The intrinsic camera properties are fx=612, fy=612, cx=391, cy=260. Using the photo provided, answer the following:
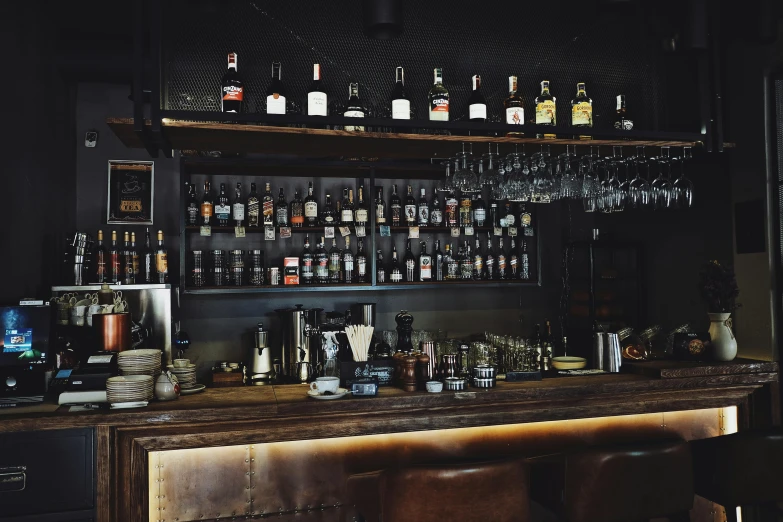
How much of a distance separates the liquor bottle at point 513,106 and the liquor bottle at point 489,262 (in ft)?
5.16

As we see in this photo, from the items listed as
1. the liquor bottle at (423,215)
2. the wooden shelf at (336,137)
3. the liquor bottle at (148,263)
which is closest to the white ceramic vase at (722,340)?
the wooden shelf at (336,137)

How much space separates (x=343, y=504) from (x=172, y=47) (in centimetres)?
227

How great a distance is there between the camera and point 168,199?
175 inches

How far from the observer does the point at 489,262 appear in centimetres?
479

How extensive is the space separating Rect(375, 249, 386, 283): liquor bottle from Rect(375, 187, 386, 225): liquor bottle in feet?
1.02

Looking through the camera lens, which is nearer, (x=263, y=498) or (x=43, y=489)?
(x=43, y=489)

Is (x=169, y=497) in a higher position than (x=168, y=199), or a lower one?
lower

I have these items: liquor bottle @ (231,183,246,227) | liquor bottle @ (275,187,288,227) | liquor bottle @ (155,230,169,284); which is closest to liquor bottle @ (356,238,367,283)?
liquor bottle @ (275,187,288,227)

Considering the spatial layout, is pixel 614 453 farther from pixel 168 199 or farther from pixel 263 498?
pixel 168 199

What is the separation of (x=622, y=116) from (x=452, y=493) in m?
2.61

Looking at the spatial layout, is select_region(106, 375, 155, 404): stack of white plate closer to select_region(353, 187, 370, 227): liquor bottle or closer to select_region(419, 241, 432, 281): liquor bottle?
select_region(353, 187, 370, 227): liquor bottle

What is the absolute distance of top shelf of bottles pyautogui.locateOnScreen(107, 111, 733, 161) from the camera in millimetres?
2773

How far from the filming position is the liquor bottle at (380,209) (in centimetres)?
444

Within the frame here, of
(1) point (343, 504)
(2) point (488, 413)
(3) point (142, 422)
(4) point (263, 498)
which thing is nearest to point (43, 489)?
(3) point (142, 422)
